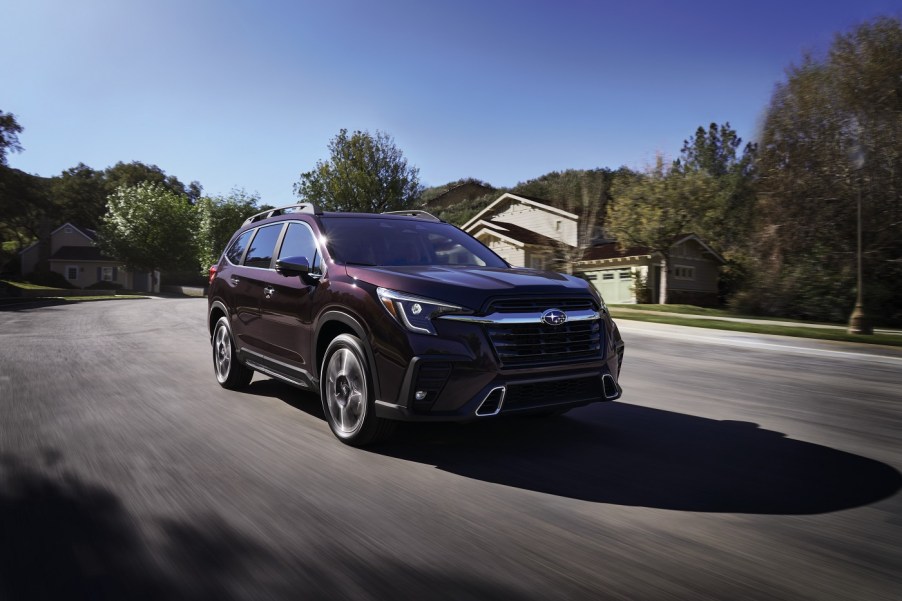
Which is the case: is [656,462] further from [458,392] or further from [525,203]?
[525,203]

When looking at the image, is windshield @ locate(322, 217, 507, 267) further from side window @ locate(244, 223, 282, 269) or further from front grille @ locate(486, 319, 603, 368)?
front grille @ locate(486, 319, 603, 368)

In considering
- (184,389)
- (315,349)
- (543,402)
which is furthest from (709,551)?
(184,389)

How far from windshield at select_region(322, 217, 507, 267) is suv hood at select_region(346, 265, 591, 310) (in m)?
0.42

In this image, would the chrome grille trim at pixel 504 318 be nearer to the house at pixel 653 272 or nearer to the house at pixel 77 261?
the house at pixel 653 272

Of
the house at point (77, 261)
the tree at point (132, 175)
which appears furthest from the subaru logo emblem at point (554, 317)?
the tree at point (132, 175)

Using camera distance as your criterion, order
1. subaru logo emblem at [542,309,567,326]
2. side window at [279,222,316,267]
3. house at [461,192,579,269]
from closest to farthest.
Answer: subaru logo emblem at [542,309,567,326]
side window at [279,222,316,267]
house at [461,192,579,269]

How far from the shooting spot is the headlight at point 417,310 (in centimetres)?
427

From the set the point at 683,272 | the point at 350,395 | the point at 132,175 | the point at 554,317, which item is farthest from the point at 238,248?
the point at 132,175

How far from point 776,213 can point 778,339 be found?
1470 cm

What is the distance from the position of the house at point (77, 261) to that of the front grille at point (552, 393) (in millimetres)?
67324

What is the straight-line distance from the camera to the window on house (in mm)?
39562

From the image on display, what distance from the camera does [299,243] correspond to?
593 cm

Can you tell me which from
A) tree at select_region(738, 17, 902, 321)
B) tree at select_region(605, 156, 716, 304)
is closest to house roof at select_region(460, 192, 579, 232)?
tree at select_region(605, 156, 716, 304)

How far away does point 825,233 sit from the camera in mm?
26672
